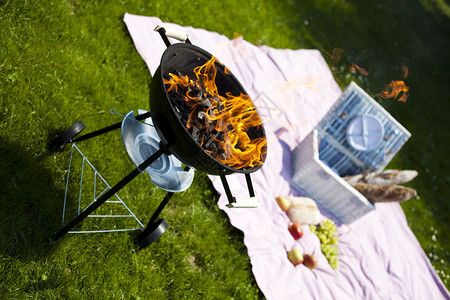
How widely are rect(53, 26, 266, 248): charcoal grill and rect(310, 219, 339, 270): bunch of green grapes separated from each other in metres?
1.94

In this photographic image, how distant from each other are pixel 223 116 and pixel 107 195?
89 cm

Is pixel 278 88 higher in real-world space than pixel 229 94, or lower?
lower

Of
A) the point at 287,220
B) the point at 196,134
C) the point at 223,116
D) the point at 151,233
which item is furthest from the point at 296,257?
the point at 196,134

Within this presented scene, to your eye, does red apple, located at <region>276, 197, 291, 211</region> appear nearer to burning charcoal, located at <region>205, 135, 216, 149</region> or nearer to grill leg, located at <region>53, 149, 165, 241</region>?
burning charcoal, located at <region>205, 135, 216, 149</region>

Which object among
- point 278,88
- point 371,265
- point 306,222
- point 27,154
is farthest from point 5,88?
point 371,265

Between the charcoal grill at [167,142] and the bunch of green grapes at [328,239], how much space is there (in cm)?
194

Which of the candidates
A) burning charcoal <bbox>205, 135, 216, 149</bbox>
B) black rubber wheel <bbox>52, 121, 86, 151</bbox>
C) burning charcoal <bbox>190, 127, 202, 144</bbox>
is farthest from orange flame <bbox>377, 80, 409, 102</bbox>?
black rubber wheel <bbox>52, 121, 86, 151</bbox>

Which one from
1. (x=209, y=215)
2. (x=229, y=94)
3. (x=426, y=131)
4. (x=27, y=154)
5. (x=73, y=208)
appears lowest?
(x=426, y=131)

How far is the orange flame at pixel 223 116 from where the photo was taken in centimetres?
222

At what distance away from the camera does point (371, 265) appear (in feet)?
13.2

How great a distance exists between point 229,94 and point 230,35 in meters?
2.82

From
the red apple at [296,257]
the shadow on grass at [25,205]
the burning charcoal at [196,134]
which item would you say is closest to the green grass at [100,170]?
the shadow on grass at [25,205]

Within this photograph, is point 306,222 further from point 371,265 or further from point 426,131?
point 426,131

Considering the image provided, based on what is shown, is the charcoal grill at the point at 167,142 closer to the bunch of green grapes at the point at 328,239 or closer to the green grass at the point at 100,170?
the green grass at the point at 100,170
